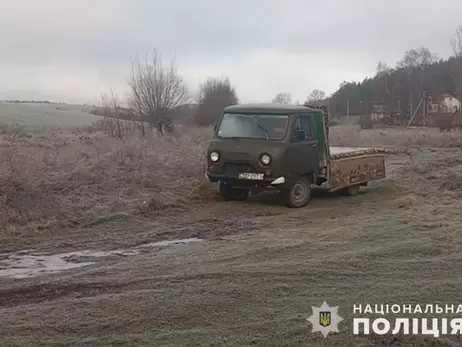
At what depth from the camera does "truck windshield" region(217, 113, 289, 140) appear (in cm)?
1252

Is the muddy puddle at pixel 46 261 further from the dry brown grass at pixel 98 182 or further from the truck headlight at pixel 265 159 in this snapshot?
the truck headlight at pixel 265 159

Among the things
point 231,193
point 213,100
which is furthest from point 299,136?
point 213,100

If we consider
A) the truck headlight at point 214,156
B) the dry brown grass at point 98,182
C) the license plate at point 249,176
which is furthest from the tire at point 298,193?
the dry brown grass at point 98,182

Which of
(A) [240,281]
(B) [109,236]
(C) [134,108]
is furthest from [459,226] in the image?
(C) [134,108]

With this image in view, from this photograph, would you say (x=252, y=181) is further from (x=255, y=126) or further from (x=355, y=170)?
(x=355, y=170)

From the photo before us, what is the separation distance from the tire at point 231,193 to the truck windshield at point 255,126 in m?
1.27

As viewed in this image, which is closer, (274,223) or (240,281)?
(240,281)

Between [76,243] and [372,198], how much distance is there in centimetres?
752

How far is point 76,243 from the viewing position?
916 cm

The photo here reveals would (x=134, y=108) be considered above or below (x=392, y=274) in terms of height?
above

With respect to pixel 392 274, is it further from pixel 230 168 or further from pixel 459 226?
pixel 230 168

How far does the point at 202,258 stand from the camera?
25.3 ft

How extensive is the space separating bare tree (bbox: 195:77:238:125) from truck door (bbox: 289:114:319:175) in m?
32.1

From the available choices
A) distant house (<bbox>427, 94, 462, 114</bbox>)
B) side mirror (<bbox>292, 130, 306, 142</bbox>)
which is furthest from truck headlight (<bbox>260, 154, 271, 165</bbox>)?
distant house (<bbox>427, 94, 462, 114</bbox>)
